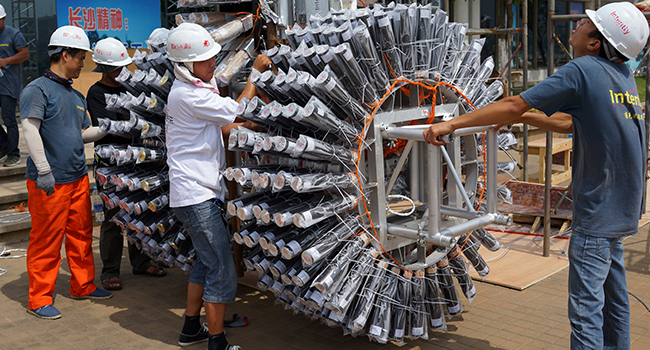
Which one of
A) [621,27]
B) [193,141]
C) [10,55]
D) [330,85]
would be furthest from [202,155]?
[10,55]

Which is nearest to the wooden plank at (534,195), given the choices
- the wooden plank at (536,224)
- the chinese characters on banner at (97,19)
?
the wooden plank at (536,224)

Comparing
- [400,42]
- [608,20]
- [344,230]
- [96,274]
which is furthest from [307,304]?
[96,274]

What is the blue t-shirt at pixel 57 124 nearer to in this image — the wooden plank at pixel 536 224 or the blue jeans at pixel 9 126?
the blue jeans at pixel 9 126

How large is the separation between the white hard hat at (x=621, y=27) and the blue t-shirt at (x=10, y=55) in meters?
6.81

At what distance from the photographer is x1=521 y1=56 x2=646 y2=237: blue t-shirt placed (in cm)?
282

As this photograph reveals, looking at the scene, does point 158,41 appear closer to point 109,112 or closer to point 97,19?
point 109,112

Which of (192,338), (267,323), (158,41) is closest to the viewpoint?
(192,338)

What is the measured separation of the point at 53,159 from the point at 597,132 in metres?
3.64

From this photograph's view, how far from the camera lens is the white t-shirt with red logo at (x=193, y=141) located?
11.3 ft

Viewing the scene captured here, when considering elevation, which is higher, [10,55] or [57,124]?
[10,55]

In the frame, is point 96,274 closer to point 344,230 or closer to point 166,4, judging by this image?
point 344,230

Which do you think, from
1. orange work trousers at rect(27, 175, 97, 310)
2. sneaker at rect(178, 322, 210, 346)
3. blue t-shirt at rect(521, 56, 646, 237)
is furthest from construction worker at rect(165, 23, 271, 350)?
blue t-shirt at rect(521, 56, 646, 237)

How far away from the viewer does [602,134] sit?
287 cm

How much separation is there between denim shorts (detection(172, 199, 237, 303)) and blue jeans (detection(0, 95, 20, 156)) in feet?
15.4
